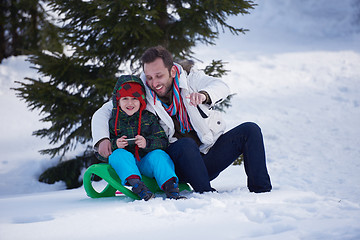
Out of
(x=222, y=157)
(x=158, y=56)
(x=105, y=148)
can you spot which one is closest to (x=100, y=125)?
(x=105, y=148)

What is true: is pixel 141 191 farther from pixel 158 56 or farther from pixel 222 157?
pixel 158 56

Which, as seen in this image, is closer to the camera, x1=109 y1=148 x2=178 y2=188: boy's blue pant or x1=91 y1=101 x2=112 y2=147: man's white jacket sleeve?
x1=109 y1=148 x2=178 y2=188: boy's blue pant

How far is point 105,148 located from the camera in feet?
8.46

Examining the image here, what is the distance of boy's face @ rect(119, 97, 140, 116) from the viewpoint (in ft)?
8.66

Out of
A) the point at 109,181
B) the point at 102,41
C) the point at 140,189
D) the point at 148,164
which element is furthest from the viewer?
the point at 102,41

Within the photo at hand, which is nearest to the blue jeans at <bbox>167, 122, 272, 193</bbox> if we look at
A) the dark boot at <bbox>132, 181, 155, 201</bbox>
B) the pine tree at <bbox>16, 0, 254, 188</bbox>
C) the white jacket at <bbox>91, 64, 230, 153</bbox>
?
the white jacket at <bbox>91, 64, 230, 153</bbox>

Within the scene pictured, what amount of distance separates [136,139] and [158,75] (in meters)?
0.53

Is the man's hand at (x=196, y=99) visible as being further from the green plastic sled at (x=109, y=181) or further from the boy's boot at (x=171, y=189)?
the green plastic sled at (x=109, y=181)

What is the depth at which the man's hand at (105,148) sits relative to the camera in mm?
2578

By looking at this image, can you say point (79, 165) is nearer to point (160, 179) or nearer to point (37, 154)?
point (37, 154)

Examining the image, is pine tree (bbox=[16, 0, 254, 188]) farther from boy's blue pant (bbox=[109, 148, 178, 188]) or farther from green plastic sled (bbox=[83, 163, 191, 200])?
boy's blue pant (bbox=[109, 148, 178, 188])

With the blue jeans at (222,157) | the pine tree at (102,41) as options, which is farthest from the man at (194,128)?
the pine tree at (102,41)

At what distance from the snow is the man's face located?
0.87 meters

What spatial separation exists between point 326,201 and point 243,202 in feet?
1.64
